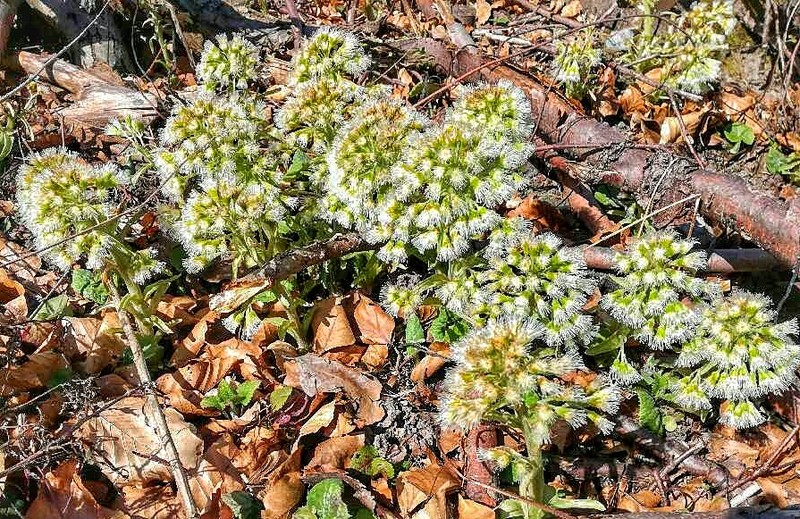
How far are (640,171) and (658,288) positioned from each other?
1.28m

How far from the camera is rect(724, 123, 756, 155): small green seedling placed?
5047 millimetres

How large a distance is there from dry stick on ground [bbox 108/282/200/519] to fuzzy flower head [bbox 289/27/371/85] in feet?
4.89

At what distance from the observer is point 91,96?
14.9ft

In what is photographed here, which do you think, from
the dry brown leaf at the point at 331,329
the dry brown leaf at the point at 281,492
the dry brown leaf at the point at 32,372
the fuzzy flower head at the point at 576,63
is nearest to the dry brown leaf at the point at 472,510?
the dry brown leaf at the point at 281,492

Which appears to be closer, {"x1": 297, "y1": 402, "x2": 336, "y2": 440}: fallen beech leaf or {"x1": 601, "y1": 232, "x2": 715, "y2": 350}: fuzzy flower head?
{"x1": 601, "y1": 232, "x2": 715, "y2": 350}: fuzzy flower head

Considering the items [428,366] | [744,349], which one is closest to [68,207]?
[428,366]

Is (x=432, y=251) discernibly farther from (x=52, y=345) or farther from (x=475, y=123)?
(x=52, y=345)

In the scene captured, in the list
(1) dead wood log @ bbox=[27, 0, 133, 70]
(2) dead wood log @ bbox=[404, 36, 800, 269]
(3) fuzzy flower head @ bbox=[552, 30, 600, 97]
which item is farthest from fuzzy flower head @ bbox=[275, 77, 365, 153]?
(1) dead wood log @ bbox=[27, 0, 133, 70]

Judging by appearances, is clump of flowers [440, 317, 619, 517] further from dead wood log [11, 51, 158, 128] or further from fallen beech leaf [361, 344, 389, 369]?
dead wood log [11, 51, 158, 128]

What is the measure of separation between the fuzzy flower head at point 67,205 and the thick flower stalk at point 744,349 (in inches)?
105

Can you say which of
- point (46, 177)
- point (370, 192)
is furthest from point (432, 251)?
point (46, 177)

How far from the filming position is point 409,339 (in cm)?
349

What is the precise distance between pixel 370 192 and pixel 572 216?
1792 millimetres

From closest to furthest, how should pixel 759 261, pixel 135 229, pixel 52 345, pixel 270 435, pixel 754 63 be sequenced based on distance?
pixel 270 435 → pixel 52 345 → pixel 759 261 → pixel 135 229 → pixel 754 63
